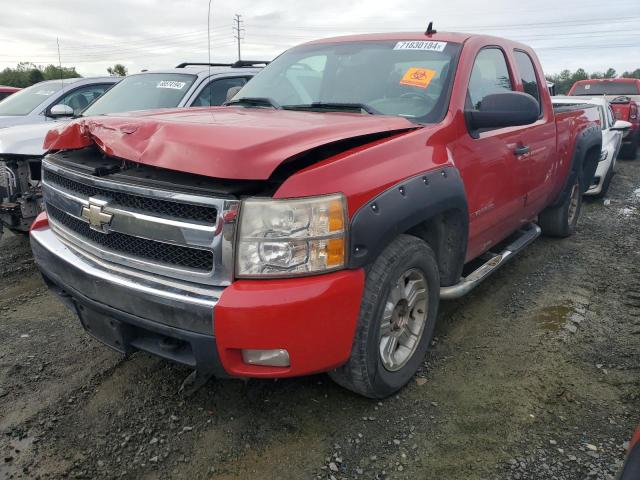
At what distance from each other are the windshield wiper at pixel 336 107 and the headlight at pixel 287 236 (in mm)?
1163

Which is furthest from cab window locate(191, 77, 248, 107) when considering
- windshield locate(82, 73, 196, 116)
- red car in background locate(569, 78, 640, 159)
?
red car in background locate(569, 78, 640, 159)

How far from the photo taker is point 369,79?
330 centimetres

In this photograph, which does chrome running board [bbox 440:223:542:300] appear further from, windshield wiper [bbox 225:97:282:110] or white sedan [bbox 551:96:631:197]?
white sedan [bbox 551:96:631:197]

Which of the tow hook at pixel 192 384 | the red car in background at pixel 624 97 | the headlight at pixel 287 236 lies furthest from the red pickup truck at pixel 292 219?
the red car in background at pixel 624 97

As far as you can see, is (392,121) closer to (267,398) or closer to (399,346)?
(399,346)

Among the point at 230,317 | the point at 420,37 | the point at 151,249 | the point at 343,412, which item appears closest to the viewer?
the point at 230,317

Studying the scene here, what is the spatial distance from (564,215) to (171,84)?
183 inches

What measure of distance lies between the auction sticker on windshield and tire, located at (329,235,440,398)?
4244 millimetres

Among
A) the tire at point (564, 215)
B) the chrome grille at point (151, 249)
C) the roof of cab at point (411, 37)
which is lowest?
the tire at point (564, 215)

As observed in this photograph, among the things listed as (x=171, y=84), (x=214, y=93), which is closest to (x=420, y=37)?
(x=214, y=93)

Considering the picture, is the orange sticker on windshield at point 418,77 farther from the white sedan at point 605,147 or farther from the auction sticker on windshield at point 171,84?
the white sedan at point 605,147

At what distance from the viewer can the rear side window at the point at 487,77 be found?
327 cm

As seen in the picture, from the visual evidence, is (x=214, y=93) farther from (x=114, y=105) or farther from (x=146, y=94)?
(x=114, y=105)

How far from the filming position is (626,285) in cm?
443
